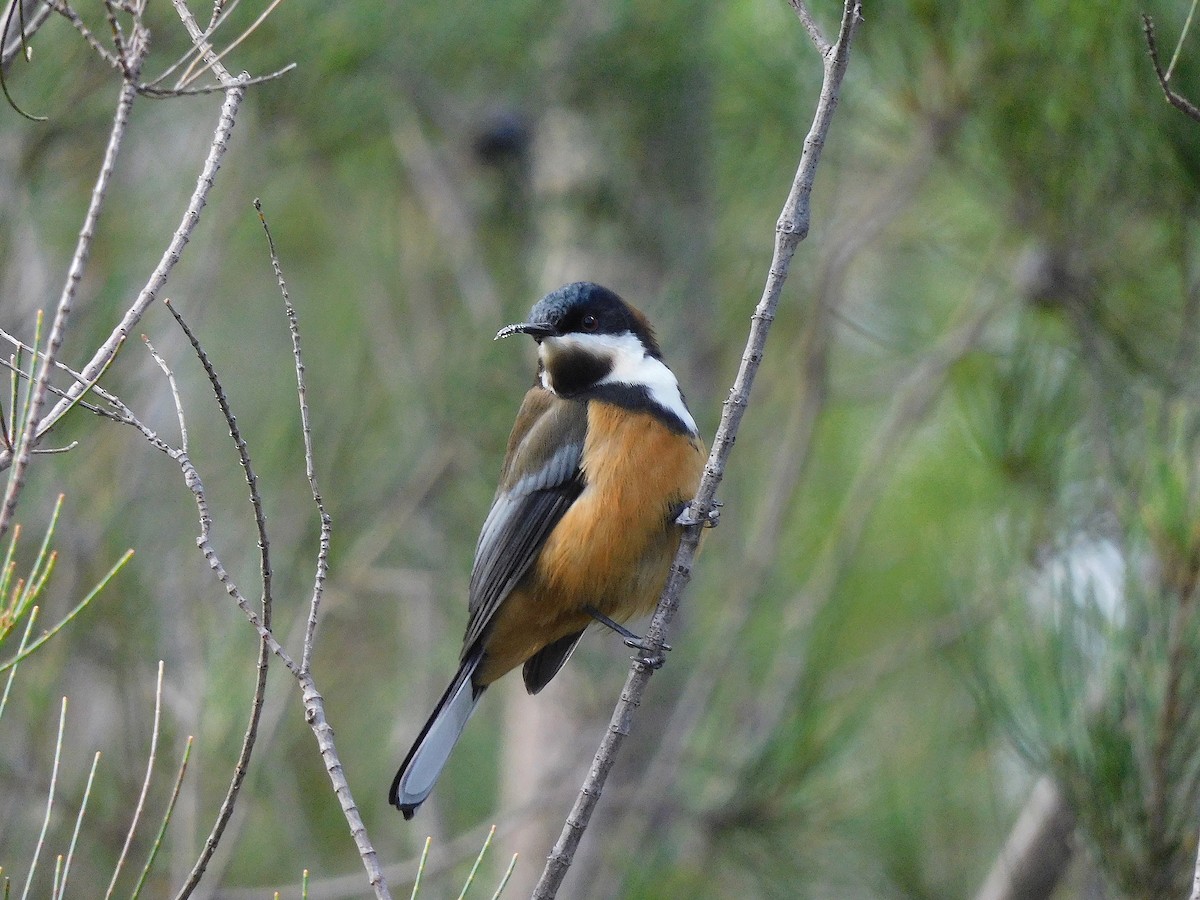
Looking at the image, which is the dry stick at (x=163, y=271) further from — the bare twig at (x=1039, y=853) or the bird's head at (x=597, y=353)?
the bare twig at (x=1039, y=853)

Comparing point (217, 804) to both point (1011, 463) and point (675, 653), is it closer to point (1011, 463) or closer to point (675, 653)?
point (675, 653)

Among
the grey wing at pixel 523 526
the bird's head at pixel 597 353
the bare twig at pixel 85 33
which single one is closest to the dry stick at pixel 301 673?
the bare twig at pixel 85 33

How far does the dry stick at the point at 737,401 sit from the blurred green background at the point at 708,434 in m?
1.16

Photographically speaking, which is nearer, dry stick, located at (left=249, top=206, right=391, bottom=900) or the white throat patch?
dry stick, located at (left=249, top=206, right=391, bottom=900)

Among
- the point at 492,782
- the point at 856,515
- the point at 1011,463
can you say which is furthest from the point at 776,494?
the point at 492,782

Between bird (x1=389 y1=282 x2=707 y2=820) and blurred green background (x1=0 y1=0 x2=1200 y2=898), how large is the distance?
33.4 inches

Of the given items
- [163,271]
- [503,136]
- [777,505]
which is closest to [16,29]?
[163,271]

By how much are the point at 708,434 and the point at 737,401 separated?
9.24ft

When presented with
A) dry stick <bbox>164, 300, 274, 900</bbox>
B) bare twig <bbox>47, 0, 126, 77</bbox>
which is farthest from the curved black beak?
bare twig <bbox>47, 0, 126, 77</bbox>

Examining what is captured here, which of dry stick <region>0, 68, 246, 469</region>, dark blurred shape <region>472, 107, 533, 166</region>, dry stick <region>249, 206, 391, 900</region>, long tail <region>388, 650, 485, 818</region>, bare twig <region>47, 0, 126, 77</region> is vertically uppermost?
dark blurred shape <region>472, 107, 533, 166</region>

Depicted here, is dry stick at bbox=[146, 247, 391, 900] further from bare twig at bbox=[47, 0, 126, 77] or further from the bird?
the bird

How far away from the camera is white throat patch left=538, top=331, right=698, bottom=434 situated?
12.5ft

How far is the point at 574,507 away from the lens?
12.1 ft

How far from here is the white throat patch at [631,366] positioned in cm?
381
